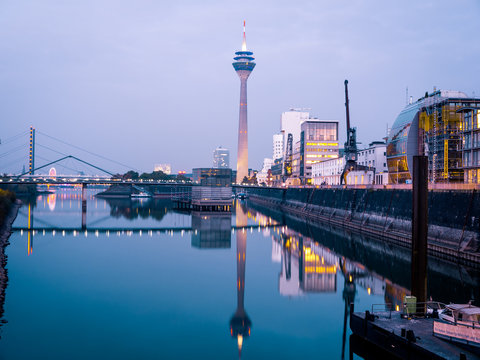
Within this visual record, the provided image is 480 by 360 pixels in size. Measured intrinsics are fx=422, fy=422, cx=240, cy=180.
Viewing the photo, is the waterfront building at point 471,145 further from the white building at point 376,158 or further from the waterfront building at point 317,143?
the waterfront building at point 317,143

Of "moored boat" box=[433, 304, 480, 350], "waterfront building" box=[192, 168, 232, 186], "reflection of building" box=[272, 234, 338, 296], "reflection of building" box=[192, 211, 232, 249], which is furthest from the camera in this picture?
"waterfront building" box=[192, 168, 232, 186]

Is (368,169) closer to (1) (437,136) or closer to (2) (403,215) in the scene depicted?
(1) (437,136)

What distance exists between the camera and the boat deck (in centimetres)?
1351

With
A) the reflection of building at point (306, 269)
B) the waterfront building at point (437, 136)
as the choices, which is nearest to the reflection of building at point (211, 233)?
the reflection of building at point (306, 269)

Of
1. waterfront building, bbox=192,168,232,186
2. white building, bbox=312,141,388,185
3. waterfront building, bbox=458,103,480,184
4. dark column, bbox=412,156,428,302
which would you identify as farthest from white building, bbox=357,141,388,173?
dark column, bbox=412,156,428,302

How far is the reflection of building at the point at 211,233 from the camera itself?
48.9m

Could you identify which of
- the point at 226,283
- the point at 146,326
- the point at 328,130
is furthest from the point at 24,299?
the point at 328,130

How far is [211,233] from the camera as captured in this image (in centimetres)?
5734

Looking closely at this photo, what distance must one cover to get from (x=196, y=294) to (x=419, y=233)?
14.6 metres

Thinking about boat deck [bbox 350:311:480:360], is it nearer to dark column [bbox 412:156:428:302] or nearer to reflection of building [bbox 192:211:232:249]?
dark column [bbox 412:156:428:302]

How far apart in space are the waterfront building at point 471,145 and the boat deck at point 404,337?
32676 millimetres

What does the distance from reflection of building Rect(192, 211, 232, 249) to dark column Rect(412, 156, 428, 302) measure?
102 ft

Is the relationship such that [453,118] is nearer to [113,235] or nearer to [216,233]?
[216,233]

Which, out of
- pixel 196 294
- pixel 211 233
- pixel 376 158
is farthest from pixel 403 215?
pixel 376 158
